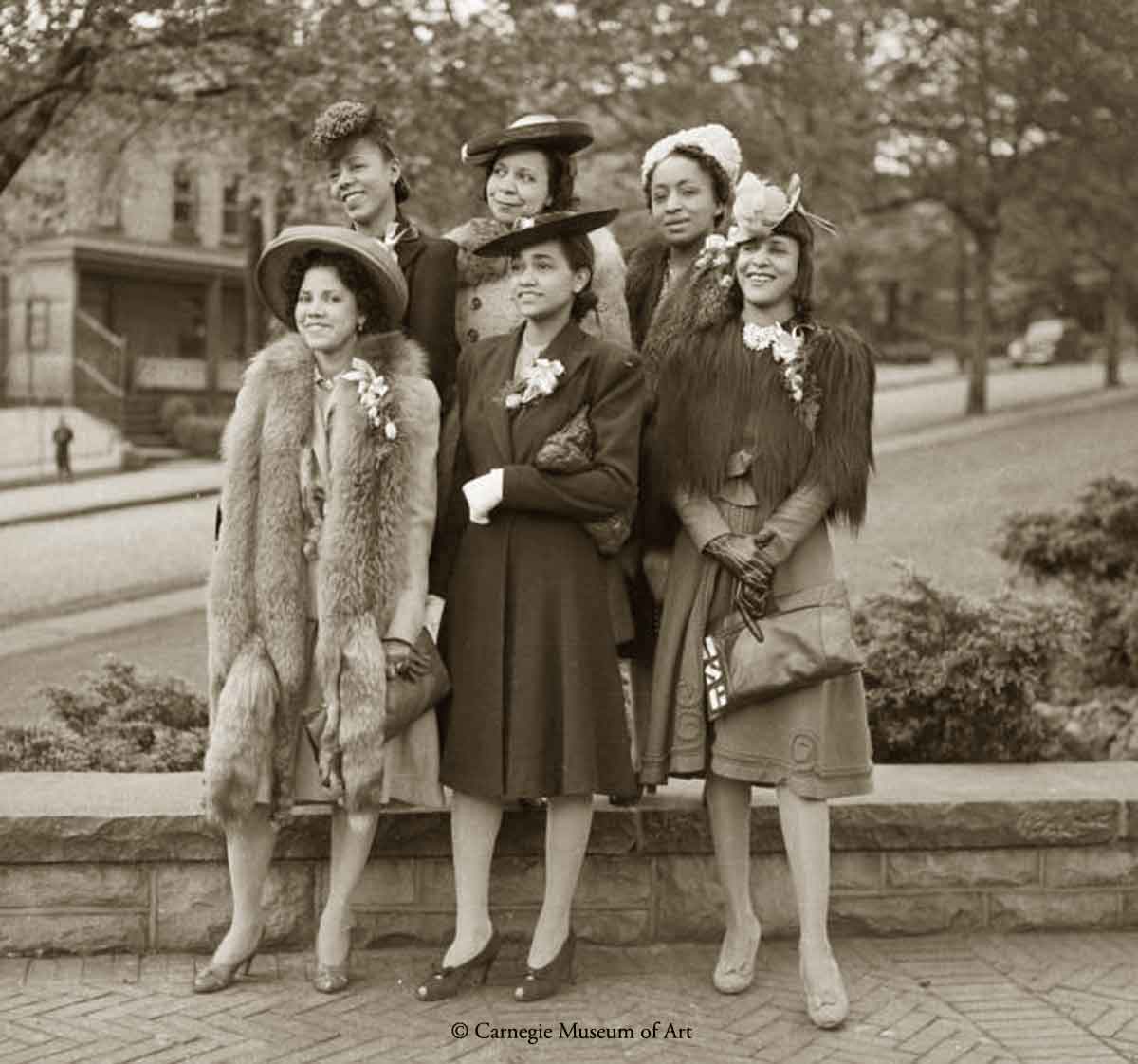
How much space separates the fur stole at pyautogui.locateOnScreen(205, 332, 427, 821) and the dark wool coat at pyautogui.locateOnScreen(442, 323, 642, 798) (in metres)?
0.25

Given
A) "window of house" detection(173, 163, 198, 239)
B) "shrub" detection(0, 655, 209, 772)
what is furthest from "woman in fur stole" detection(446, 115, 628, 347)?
"window of house" detection(173, 163, 198, 239)

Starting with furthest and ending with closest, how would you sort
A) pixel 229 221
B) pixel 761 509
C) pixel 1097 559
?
pixel 229 221, pixel 1097 559, pixel 761 509

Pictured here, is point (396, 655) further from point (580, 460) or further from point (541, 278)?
point (541, 278)

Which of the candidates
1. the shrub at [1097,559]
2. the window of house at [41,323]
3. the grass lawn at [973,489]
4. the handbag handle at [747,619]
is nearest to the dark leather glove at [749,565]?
the handbag handle at [747,619]

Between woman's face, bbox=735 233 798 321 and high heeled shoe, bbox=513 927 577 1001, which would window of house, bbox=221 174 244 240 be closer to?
woman's face, bbox=735 233 798 321

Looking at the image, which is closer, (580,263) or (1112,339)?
(580,263)

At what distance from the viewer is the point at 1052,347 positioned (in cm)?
4422

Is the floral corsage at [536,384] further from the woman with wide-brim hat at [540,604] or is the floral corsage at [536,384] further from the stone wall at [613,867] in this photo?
the stone wall at [613,867]

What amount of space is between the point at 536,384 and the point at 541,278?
298 mm

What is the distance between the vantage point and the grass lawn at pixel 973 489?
1341 centimetres

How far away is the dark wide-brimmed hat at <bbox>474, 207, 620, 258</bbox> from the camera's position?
14.4 feet

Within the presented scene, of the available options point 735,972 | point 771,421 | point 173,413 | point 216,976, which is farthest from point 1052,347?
point 216,976

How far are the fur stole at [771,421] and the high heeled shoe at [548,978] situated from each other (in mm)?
1362

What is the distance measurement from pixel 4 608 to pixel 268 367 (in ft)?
31.3
